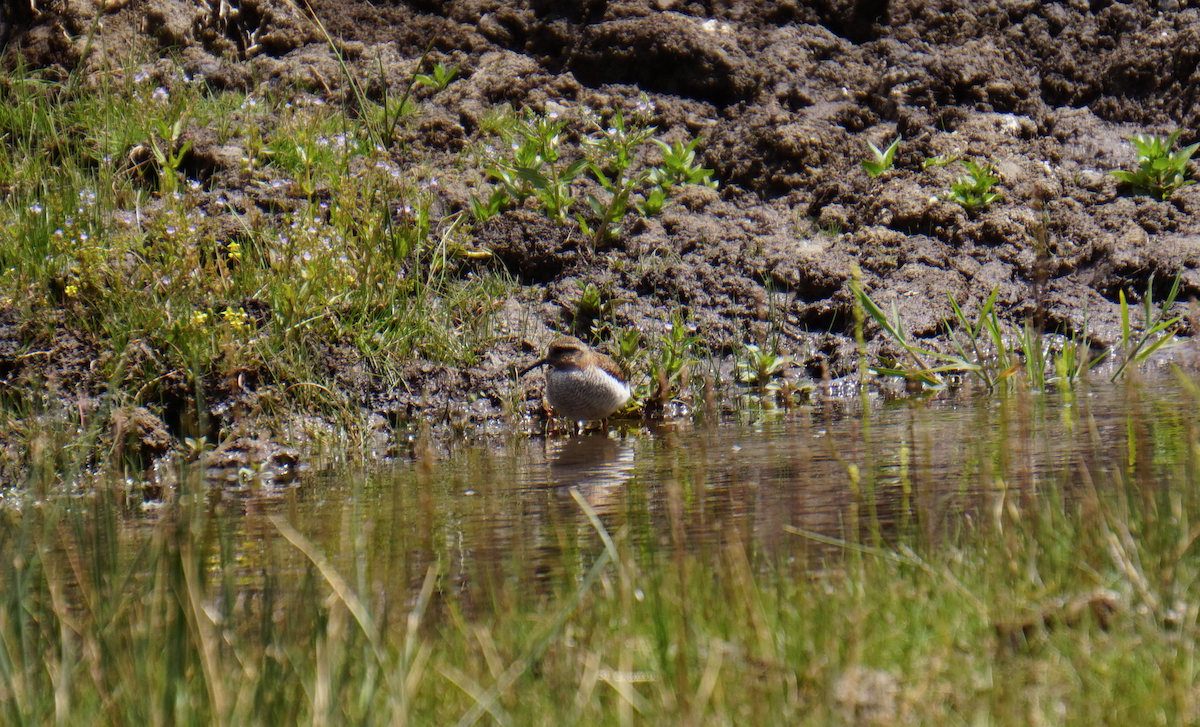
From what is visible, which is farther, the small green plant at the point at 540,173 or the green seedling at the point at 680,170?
the green seedling at the point at 680,170

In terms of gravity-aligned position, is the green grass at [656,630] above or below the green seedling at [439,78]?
below

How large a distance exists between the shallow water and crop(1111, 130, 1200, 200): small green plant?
10.6ft

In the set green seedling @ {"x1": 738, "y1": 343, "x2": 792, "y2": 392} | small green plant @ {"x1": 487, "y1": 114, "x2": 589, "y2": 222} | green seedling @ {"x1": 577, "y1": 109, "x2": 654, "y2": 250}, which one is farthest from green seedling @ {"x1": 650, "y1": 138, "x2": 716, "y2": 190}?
green seedling @ {"x1": 738, "y1": 343, "x2": 792, "y2": 392}

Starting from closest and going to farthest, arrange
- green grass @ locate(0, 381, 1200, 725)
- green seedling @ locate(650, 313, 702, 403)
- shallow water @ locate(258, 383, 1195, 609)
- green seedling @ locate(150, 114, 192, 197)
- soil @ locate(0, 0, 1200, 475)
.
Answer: green grass @ locate(0, 381, 1200, 725) → shallow water @ locate(258, 383, 1195, 609) → green seedling @ locate(650, 313, 702, 403) → green seedling @ locate(150, 114, 192, 197) → soil @ locate(0, 0, 1200, 475)

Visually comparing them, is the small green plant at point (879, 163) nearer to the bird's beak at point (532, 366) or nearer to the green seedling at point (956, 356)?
the green seedling at point (956, 356)

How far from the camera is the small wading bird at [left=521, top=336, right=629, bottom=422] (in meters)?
6.40

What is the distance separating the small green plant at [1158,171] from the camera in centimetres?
870

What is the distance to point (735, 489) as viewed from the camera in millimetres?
4109

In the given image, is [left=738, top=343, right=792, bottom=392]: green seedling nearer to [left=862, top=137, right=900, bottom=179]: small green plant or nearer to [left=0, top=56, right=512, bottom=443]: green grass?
[left=0, top=56, right=512, bottom=443]: green grass

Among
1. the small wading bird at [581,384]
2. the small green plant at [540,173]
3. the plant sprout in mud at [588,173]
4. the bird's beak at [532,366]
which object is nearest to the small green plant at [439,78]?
the plant sprout in mud at [588,173]

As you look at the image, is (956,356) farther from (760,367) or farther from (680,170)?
(680,170)

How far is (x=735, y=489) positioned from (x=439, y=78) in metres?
6.58

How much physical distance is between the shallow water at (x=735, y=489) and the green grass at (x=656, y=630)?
6cm

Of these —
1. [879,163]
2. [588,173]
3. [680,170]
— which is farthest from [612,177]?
[879,163]
